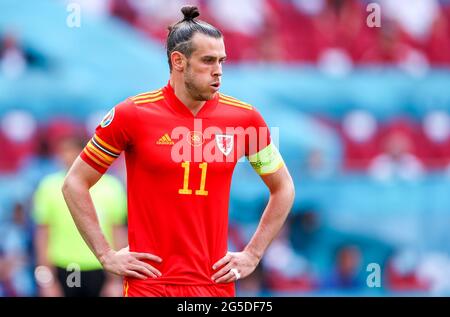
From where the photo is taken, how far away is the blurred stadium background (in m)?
11.0

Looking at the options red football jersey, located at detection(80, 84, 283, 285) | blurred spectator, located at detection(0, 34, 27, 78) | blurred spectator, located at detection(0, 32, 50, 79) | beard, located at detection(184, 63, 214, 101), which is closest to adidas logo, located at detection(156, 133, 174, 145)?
red football jersey, located at detection(80, 84, 283, 285)

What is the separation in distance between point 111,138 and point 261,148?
89 cm

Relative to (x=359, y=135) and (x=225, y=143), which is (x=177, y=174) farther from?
(x=359, y=135)

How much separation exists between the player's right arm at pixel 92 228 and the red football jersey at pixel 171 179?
52 mm

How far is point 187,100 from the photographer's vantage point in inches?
243

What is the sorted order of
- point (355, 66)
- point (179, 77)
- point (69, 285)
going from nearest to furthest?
point (179, 77) → point (69, 285) → point (355, 66)

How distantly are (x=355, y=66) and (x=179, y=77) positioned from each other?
8676 millimetres

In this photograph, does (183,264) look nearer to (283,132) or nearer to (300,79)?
(283,132)

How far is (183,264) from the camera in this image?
19.8 ft

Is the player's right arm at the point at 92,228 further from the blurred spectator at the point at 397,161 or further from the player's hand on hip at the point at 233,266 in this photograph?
the blurred spectator at the point at 397,161

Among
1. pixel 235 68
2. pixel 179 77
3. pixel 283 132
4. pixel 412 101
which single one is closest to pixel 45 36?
pixel 235 68

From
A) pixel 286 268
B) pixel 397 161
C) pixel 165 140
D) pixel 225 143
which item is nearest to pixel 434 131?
pixel 397 161

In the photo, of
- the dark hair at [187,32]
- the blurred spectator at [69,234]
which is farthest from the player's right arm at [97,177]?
the blurred spectator at [69,234]

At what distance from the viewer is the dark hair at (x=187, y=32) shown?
20.0 ft
